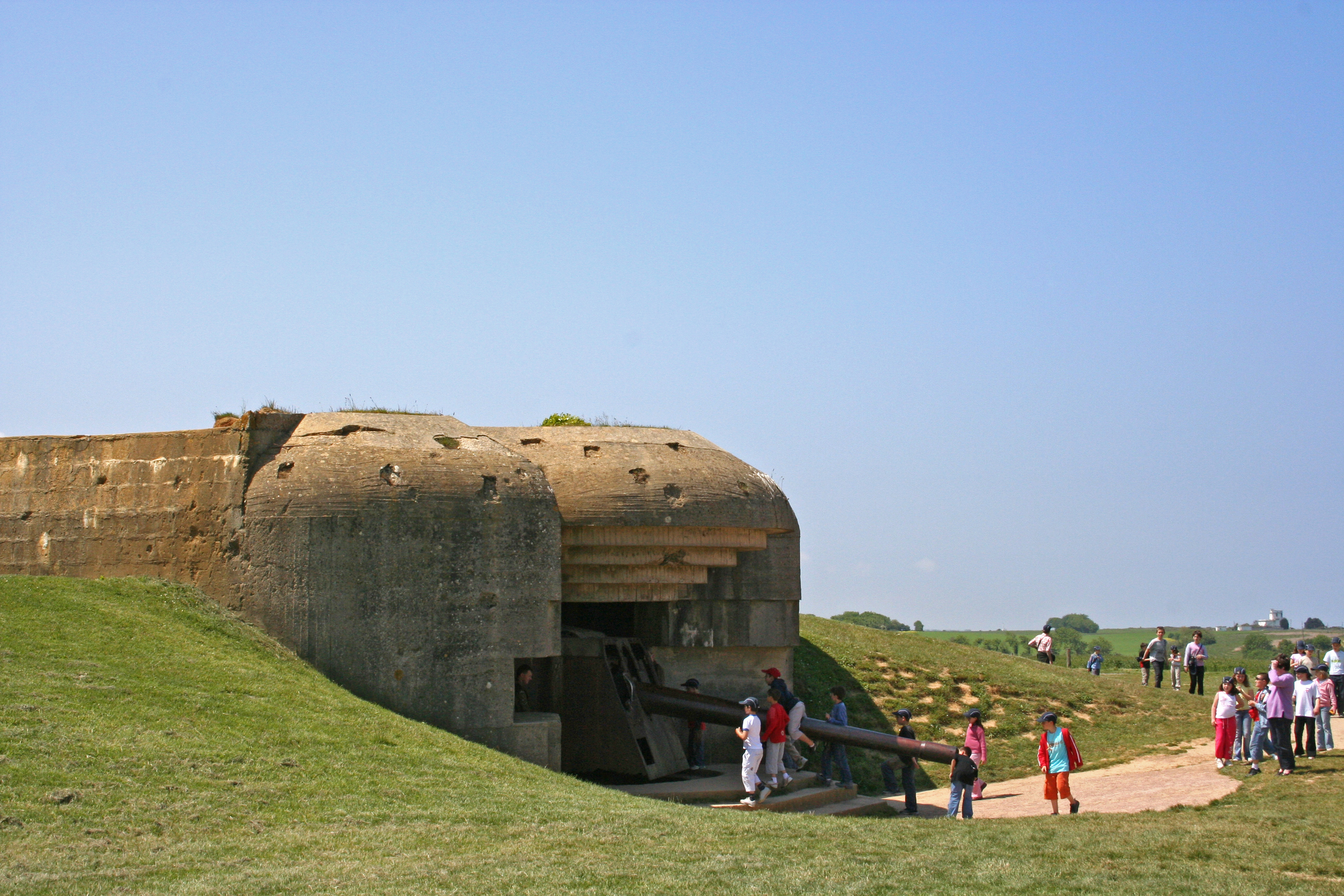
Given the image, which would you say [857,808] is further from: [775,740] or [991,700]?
[991,700]

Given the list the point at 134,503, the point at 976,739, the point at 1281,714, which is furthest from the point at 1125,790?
the point at 134,503

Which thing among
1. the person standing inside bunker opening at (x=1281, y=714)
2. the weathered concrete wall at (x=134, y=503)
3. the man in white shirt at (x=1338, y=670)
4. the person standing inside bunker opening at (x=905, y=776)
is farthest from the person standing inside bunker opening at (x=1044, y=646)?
the weathered concrete wall at (x=134, y=503)

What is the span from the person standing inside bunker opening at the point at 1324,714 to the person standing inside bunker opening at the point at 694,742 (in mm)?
7297

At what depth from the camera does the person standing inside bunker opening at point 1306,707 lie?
14914mm

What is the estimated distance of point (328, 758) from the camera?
10.5 m

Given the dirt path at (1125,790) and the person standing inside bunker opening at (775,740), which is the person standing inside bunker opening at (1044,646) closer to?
the dirt path at (1125,790)

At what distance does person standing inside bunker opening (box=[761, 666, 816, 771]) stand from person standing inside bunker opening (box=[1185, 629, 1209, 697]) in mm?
9034

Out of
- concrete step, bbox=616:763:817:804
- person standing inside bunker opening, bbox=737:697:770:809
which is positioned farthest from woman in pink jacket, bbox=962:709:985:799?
person standing inside bunker opening, bbox=737:697:770:809

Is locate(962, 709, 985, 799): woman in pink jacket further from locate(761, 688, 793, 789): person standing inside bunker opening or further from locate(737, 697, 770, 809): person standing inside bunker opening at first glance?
locate(737, 697, 770, 809): person standing inside bunker opening

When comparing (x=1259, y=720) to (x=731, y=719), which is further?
(x=731, y=719)

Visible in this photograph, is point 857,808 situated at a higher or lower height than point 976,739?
lower

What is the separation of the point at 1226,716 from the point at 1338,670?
4.57m

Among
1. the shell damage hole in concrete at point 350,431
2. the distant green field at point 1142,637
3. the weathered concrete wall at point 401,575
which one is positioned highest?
the shell damage hole in concrete at point 350,431

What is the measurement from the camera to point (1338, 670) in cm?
1833
